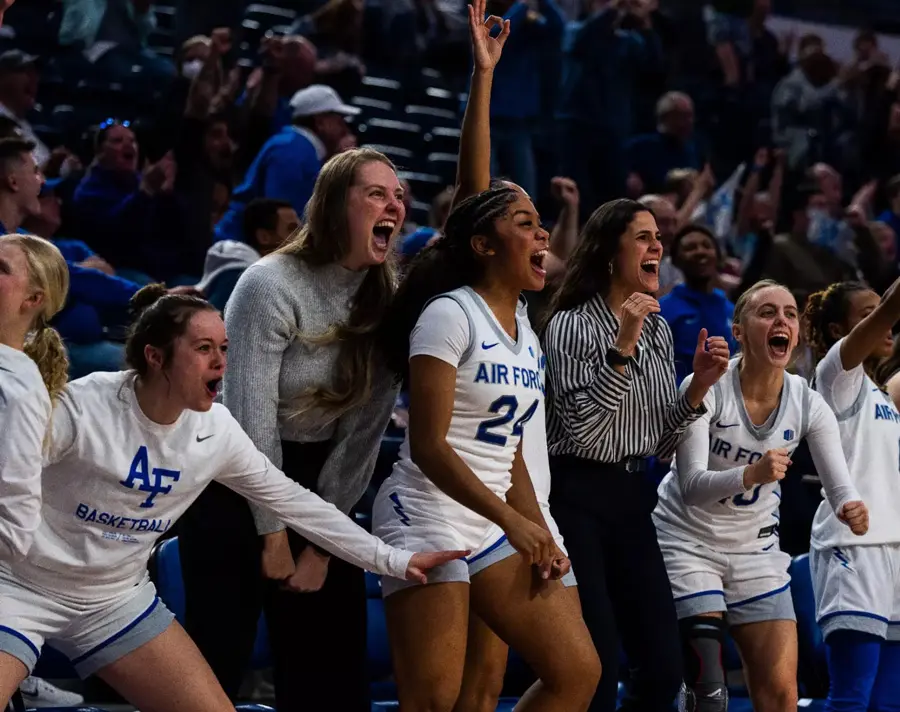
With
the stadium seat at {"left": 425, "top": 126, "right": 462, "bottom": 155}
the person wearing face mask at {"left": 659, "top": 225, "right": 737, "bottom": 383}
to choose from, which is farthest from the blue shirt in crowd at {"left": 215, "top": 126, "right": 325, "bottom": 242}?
the stadium seat at {"left": 425, "top": 126, "right": 462, "bottom": 155}

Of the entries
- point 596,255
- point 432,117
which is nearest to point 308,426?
point 596,255

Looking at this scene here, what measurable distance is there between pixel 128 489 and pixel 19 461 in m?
0.32

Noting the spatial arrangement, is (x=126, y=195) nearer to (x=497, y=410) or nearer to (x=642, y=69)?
(x=497, y=410)

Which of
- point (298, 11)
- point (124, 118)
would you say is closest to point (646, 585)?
point (124, 118)

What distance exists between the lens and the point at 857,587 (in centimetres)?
485

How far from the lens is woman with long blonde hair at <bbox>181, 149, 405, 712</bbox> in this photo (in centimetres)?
379

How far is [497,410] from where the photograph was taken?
370 cm

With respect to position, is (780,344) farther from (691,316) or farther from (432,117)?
(432,117)

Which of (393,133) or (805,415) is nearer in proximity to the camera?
(805,415)

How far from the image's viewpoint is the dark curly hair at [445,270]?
3.87 metres

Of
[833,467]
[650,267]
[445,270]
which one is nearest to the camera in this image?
[445,270]

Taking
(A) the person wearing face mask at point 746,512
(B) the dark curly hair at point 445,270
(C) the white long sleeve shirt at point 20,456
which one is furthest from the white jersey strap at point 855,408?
(C) the white long sleeve shirt at point 20,456

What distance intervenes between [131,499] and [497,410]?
0.89 meters

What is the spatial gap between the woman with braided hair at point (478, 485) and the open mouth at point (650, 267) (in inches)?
24.0
